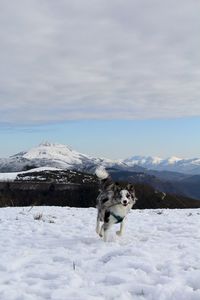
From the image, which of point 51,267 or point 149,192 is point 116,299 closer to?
point 51,267

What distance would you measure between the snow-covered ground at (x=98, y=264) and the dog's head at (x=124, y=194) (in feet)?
4.35

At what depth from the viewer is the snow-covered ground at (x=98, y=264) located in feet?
28.0

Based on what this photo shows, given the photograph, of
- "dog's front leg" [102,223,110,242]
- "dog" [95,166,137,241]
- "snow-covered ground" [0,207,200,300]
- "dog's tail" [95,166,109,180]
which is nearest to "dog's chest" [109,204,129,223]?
"dog" [95,166,137,241]

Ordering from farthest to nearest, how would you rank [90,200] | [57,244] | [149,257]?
[90,200]
[57,244]
[149,257]

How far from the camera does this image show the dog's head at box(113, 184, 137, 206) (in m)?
13.4

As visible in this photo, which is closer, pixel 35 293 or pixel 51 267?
pixel 35 293

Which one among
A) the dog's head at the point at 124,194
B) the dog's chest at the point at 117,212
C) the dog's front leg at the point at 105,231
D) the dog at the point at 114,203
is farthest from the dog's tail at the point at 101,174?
the dog's front leg at the point at 105,231

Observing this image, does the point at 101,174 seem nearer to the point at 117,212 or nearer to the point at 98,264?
the point at 117,212

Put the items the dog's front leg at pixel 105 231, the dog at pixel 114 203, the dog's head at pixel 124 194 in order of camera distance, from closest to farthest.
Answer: the dog's head at pixel 124 194 → the dog at pixel 114 203 → the dog's front leg at pixel 105 231

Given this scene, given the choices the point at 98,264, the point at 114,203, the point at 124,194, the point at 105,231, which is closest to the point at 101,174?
the point at 114,203

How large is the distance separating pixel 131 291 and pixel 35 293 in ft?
6.24

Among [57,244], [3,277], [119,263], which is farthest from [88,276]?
[57,244]

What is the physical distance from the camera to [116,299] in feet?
26.8

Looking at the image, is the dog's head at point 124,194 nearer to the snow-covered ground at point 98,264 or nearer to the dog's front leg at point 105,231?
the dog's front leg at point 105,231
